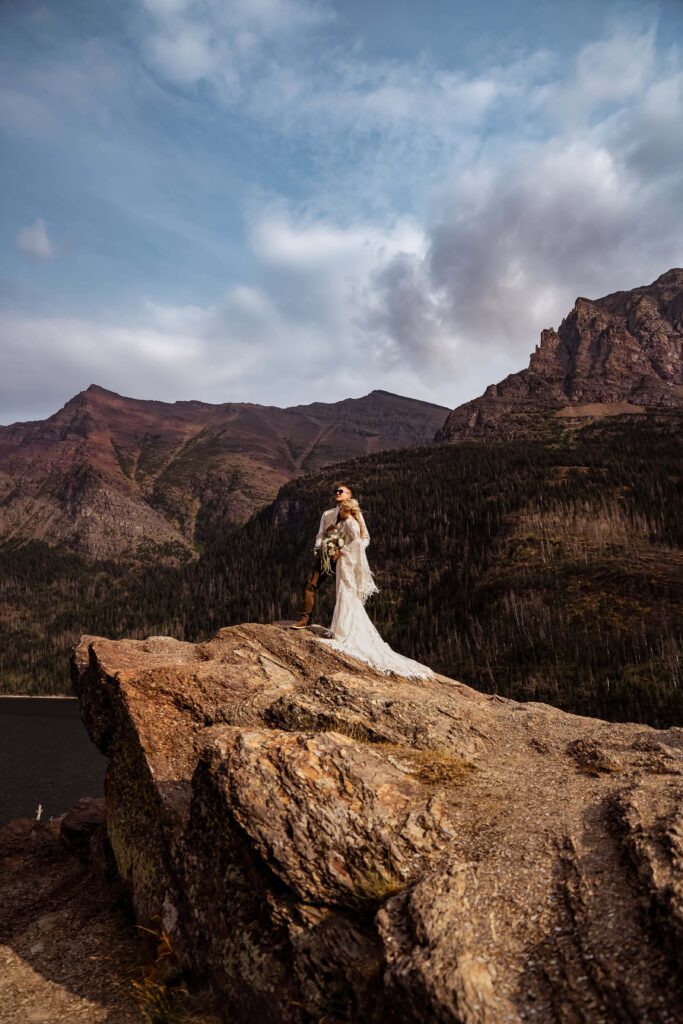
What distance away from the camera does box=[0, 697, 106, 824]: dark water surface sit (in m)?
75.9

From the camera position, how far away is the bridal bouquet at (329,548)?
18.5m

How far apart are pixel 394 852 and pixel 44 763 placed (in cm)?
11220

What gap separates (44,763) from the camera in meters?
99.5

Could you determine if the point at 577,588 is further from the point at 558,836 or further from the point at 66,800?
the point at 558,836

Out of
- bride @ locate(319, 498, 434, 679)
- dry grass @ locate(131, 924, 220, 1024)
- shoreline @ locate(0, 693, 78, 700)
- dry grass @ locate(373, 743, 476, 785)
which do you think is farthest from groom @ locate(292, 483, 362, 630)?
shoreline @ locate(0, 693, 78, 700)

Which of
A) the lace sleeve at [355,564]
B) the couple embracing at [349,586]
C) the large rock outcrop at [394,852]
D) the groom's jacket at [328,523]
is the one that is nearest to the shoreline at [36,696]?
A: the groom's jacket at [328,523]

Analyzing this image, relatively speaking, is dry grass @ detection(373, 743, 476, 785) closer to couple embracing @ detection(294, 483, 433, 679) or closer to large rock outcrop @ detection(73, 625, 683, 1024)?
large rock outcrop @ detection(73, 625, 683, 1024)

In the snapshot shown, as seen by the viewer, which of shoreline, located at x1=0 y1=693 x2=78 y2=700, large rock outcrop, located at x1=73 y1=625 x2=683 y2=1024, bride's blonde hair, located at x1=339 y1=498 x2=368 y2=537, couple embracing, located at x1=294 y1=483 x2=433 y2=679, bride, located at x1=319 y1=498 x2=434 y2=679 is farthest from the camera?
shoreline, located at x1=0 y1=693 x2=78 y2=700

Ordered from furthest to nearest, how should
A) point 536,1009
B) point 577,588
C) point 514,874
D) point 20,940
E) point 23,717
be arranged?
point 577,588, point 23,717, point 20,940, point 514,874, point 536,1009

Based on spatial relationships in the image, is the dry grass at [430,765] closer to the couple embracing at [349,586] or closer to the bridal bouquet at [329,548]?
the couple embracing at [349,586]

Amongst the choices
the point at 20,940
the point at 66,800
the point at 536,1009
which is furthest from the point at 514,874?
the point at 66,800

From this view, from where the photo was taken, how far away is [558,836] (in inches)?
312

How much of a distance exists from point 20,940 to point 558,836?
39.8 ft

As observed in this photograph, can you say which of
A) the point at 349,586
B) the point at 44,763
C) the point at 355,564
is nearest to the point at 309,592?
the point at 349,586
